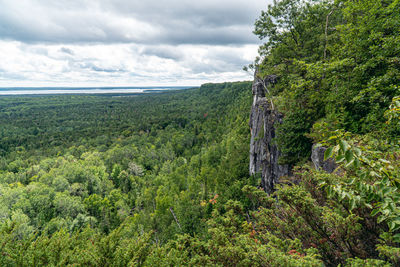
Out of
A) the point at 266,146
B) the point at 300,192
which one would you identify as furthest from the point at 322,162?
the point at 266,146

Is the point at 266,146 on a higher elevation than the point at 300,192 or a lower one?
lower

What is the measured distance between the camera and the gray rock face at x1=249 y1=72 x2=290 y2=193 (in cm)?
1917

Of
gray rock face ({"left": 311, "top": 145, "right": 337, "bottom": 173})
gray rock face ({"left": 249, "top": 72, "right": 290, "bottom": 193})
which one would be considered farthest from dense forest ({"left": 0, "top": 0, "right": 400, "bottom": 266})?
gray rock face ({"left": 249, "top": 72, "right": 290, "bottom": 193})

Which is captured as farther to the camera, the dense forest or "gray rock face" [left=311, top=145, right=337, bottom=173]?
"gray rock face" [left=311, top=145, right=337, bottom=173]

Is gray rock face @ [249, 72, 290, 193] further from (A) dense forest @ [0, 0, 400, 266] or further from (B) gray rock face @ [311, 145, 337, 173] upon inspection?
(B) gray rock face @ [311, 145, 337, 173]

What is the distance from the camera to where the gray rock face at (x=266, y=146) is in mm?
19172

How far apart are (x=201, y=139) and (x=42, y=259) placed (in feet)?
310

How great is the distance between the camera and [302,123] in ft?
48.6

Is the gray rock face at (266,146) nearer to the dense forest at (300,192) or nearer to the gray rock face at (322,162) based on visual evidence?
the dense forest at (300,192)

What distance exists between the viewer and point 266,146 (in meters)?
22.2

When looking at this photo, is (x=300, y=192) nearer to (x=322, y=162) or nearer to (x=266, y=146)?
(x=322, y=162)

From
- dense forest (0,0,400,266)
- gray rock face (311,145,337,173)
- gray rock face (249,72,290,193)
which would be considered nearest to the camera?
dense forest (0,0,400,266)

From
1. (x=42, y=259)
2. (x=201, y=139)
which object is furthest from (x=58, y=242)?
(x=201, y=139)

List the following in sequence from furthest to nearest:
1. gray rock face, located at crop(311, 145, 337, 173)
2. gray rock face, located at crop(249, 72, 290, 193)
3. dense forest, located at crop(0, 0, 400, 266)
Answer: gray rock face, located at crop(249, 72, 290, 193), gray rock face, located at crop(311, 145, 337, 173), dense forest, located at crop(0, 0, 400, 266)
